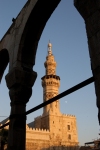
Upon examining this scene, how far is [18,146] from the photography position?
433 centimetres

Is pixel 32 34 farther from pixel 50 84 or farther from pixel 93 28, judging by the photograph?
pixel 50 84

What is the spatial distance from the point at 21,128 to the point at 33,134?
108ft

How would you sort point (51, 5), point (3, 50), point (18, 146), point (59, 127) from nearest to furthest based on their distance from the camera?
point (18, 146), point (51, 5), point (3, 50), point (59, 127)

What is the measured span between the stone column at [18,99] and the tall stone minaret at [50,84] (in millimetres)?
38744

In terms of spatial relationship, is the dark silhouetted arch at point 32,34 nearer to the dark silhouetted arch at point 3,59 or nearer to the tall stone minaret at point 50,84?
the dark silhouetted arch at point 3,59

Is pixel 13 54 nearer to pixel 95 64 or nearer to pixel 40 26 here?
pixel 40 26

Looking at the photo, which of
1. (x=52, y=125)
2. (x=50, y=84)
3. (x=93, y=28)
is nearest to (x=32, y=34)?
(x=93, y=28)

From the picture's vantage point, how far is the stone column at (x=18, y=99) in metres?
4.39

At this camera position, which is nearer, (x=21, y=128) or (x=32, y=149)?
(x=21, y=128)

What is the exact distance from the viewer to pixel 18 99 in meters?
4.56

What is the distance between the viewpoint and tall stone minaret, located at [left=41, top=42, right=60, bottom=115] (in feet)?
144

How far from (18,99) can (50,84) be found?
40.0m

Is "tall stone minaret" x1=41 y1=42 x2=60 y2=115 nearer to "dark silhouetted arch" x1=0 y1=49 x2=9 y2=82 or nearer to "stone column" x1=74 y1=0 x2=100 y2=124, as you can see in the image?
"dark silhouetted arch" x1=0 y1=49 x2=9 y2=82

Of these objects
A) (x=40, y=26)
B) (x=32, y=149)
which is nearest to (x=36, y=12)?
(x=40, y=26)
